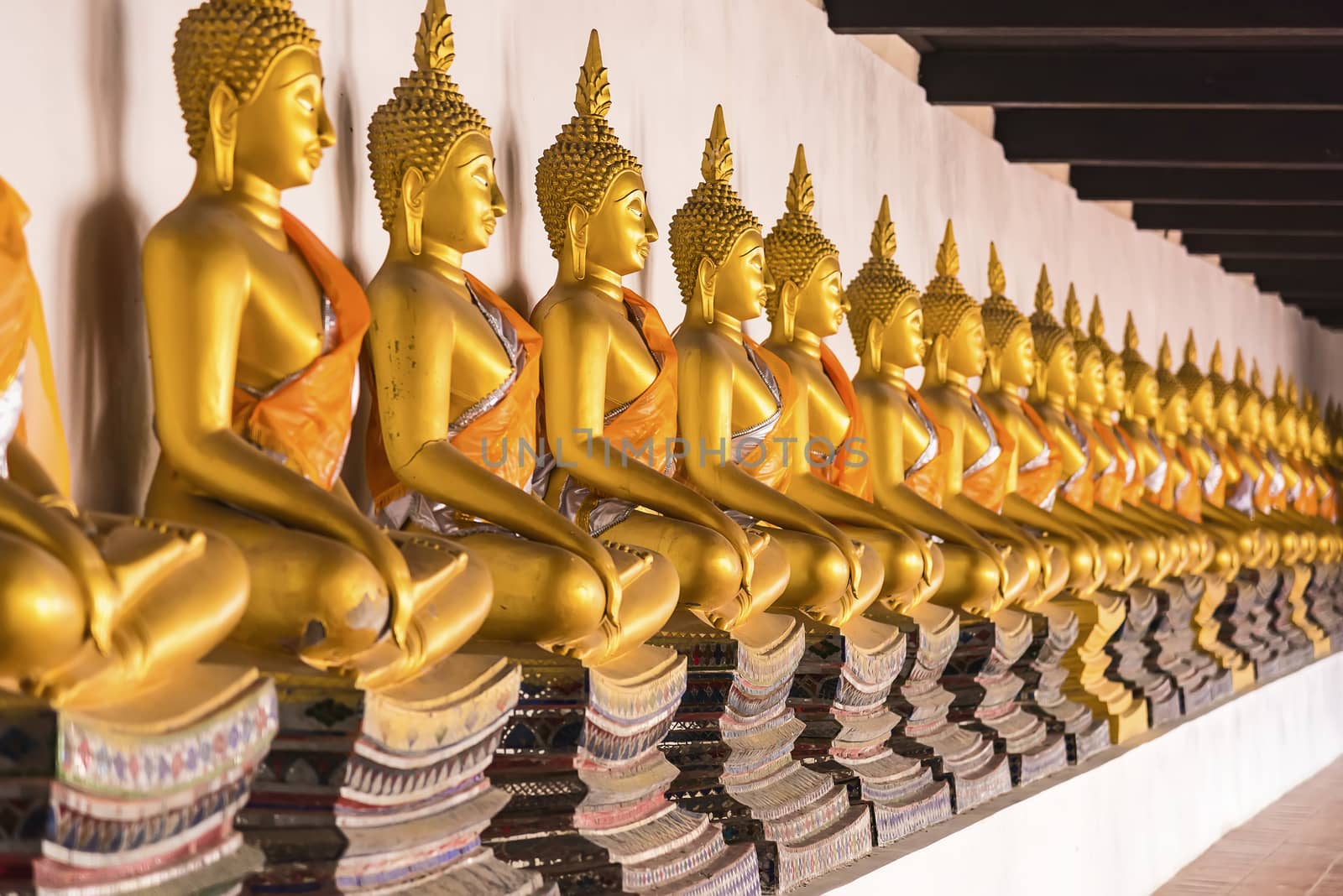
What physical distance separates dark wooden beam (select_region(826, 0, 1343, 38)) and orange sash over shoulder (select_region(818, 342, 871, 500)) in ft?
4.94

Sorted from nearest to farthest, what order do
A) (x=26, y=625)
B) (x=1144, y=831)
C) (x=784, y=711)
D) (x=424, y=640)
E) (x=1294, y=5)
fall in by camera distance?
(x=26, y=625) → (x=424, y=640) → (x=784, y=711) → (x=1294, y=5) → (x=1144, y=831)

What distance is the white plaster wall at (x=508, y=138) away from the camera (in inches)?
107

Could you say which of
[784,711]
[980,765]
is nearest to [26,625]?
[784,711]

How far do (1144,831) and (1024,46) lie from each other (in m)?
2.79

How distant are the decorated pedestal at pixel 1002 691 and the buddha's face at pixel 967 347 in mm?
775

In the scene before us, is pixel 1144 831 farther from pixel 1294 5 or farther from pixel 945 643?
pixel 1294 5

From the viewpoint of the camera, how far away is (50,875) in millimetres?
1877

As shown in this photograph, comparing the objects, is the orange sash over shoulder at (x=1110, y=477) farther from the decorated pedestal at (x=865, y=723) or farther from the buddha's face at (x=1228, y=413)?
the decorated pedestal at (x=865, y=723)

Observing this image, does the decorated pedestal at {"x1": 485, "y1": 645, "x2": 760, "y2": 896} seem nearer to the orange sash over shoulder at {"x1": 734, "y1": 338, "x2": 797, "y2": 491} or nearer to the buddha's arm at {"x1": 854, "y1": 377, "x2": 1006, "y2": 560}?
the orange sash over shoulder at {"x1": 734, "y1": 338, "x2": 797, "y2": 491}

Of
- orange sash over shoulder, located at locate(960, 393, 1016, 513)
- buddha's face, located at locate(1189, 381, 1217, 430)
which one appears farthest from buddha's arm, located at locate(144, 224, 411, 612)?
buddha's face, located at locate(1189, 381, 1217, 430)

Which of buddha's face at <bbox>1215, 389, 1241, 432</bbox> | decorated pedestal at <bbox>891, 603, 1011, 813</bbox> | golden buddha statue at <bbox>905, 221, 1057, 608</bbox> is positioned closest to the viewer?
decorated pedestal at <bbox>891, 603, 1011, 813</bbox>

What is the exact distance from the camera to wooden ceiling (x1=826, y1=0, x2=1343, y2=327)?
5.50 metres

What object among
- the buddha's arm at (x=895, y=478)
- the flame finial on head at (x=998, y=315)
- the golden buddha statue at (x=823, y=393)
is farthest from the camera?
→ the flame finial on head at (x=998, y=315)

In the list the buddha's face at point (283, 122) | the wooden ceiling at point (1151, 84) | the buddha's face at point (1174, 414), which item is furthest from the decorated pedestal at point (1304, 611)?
the buddha's face at point (283, 122)
